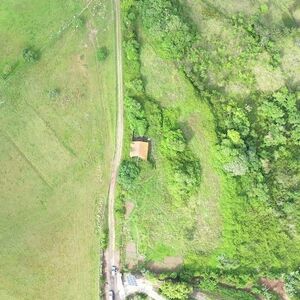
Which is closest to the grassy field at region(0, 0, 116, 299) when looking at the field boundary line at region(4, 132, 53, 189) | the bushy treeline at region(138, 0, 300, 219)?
the field boundary line at region(4, 132, 53, 189)

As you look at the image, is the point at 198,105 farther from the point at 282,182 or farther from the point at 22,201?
the point at 22,201

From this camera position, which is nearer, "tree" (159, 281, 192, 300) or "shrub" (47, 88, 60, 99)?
"tree" (159, 281, 192, 300)

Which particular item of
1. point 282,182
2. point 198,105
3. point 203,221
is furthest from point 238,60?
point 203,221

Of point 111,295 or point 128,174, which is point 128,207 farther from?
point 111,295

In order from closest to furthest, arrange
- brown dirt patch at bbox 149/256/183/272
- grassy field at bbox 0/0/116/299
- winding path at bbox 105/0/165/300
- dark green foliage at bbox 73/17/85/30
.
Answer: winding path at bbox 105/0/165/300
grassy field at bbox 0/0/116/299
brown dirt patch at bbox 149/256/183/272
dark green foliage at bbox 73/17/85/30

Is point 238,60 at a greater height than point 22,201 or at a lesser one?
greater

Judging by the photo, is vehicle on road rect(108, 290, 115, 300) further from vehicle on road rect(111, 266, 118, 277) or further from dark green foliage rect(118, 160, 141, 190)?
dark green foliage rect(118, 160, 141, 190)

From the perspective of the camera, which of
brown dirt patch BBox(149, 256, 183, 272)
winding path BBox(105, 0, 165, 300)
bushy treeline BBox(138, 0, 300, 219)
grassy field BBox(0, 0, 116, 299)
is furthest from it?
bushy treeline BBox(138, 0, 300, 219)
